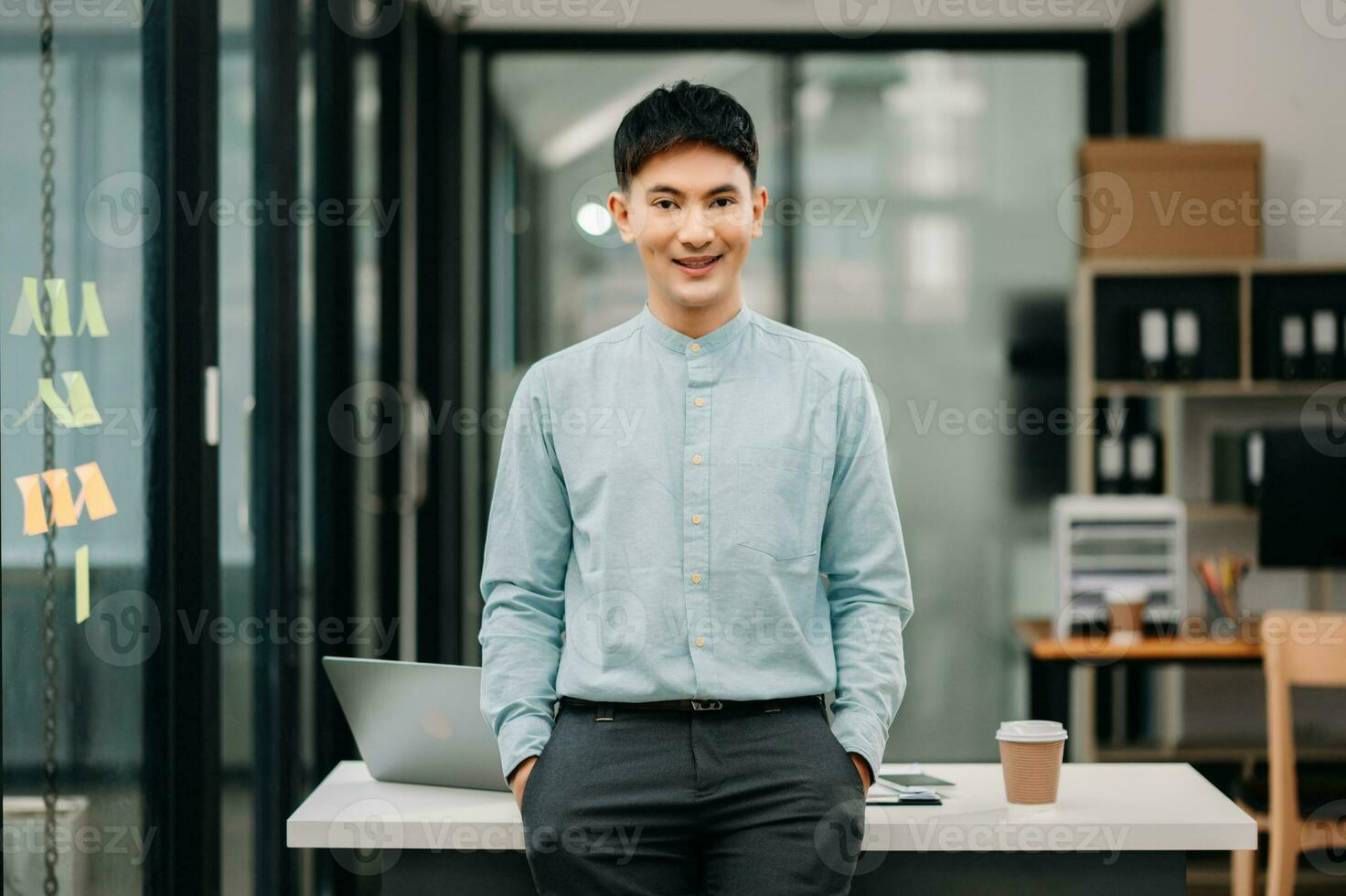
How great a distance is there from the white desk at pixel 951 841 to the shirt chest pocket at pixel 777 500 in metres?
0.33

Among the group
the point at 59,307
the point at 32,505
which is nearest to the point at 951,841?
the point at 32,505

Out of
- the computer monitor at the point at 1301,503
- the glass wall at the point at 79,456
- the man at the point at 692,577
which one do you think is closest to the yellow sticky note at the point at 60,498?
the glass wall at the point at 79,456

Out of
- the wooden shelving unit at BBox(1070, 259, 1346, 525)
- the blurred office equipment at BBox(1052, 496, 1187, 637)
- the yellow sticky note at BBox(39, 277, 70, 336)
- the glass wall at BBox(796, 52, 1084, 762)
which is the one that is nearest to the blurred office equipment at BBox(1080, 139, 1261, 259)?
the wooden shelving unit at BBox(1070, 259, 1346, 525)

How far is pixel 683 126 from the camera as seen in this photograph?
1.61 m

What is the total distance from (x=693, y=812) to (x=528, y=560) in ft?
1.15

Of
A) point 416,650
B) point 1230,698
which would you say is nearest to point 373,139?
point 416,650

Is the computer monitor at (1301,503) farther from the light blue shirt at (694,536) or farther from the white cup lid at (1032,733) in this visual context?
the light blue shirt at (694,536)

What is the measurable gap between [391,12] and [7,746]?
9.48ft

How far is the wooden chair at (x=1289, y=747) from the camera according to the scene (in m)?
3.02

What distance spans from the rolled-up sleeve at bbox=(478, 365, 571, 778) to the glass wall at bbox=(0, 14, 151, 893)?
2.08 ft

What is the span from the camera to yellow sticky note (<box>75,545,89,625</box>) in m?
2.01

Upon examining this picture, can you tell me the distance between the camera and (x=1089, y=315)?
4.30 meters

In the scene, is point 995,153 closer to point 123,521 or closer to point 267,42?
point 267,42

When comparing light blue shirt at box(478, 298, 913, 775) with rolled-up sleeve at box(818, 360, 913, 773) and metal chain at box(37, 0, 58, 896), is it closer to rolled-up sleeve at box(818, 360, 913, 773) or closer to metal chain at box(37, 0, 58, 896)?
rolled-up sleeve at box(818, 360, 913, 773)
